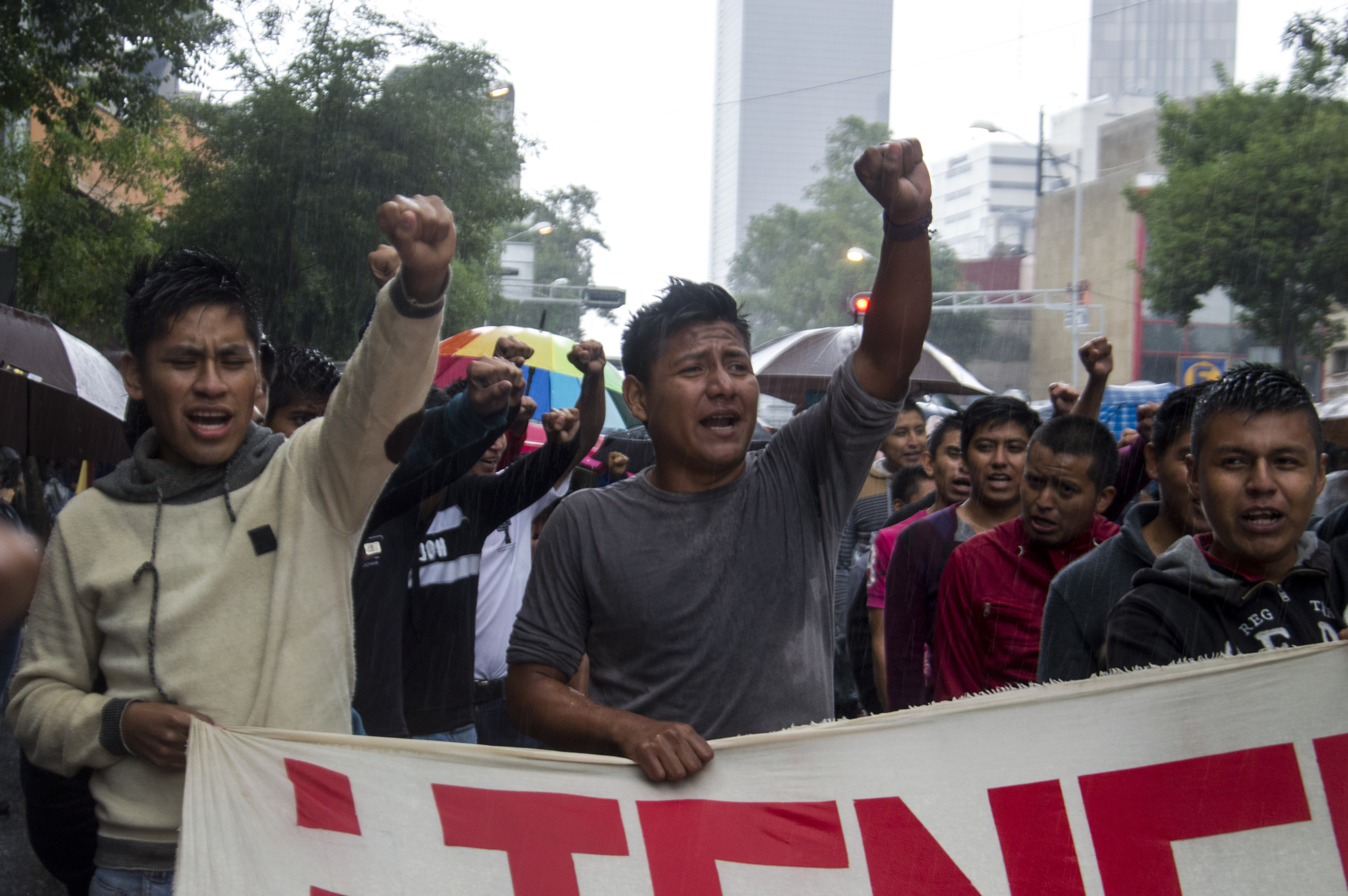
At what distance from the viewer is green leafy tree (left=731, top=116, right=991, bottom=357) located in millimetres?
53219

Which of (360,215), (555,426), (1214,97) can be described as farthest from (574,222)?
(555,426)

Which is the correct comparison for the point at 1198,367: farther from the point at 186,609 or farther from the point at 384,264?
the point at 186,609

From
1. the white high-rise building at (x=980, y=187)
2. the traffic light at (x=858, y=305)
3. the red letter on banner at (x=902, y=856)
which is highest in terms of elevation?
the white high-rise building at (x=980, y=187)

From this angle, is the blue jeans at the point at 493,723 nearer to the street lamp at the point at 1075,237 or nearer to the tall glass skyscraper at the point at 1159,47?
the street lamp at the point at 1075,237

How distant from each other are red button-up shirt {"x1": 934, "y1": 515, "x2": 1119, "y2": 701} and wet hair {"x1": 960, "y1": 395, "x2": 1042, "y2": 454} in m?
0.66

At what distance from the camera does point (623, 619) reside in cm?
229

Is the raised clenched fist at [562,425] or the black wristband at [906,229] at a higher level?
the black wristband at [906,229]

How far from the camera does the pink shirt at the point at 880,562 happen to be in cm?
473

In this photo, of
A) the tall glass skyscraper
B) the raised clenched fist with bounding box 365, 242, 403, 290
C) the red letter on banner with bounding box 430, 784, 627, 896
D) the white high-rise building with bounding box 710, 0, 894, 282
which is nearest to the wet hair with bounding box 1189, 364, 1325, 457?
the red letter on banner with bounding box 430, 784, 627, 896

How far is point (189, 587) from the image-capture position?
84.2 inches

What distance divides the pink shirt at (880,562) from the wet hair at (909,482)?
1.06 m

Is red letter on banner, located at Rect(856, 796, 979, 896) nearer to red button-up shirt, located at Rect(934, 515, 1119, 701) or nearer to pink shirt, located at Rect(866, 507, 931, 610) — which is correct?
red button-up shirt, located at Rect(934, 515, 1119, 701)

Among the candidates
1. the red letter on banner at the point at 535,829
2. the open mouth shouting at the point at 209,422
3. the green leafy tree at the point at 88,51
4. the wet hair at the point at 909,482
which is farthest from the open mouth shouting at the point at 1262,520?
the green leafy tree at the point at 88,51

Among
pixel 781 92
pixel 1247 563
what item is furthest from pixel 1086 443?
pixel 781 92
